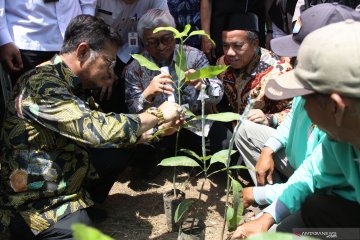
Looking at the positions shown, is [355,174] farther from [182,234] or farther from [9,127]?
[9,127]

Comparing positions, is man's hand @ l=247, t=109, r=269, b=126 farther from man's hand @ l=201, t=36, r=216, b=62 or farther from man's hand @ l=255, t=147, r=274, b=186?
man's hand @ l=201, t=36, r=216, b=62

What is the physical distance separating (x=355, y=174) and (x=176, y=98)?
157 centimetres

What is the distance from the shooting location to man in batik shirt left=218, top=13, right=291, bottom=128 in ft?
10.1

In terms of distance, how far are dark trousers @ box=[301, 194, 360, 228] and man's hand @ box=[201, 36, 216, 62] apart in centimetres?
193

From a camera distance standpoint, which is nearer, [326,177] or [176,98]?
[326,177]

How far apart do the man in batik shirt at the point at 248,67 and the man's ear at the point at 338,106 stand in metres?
1.55

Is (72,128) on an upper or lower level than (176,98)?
upper

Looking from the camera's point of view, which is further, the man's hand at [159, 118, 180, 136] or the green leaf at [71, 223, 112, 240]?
the man's hand at [159, 118, 180, 136]

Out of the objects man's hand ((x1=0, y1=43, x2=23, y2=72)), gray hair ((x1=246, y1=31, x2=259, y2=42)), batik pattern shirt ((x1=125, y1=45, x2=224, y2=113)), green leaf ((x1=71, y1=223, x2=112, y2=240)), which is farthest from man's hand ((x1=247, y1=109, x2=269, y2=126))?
green leaf ((x1=71, y1=223, x2=112, y2=240))

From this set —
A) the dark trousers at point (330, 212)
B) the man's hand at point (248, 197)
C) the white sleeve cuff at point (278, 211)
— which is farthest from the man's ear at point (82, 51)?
the dark trousers at point (330, 212)

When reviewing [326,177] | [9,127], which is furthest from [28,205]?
[326,177]

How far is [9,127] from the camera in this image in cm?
225

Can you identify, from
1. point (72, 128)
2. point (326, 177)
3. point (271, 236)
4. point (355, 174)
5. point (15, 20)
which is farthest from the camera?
point (15, 20)

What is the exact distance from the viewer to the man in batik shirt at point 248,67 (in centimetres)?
308
